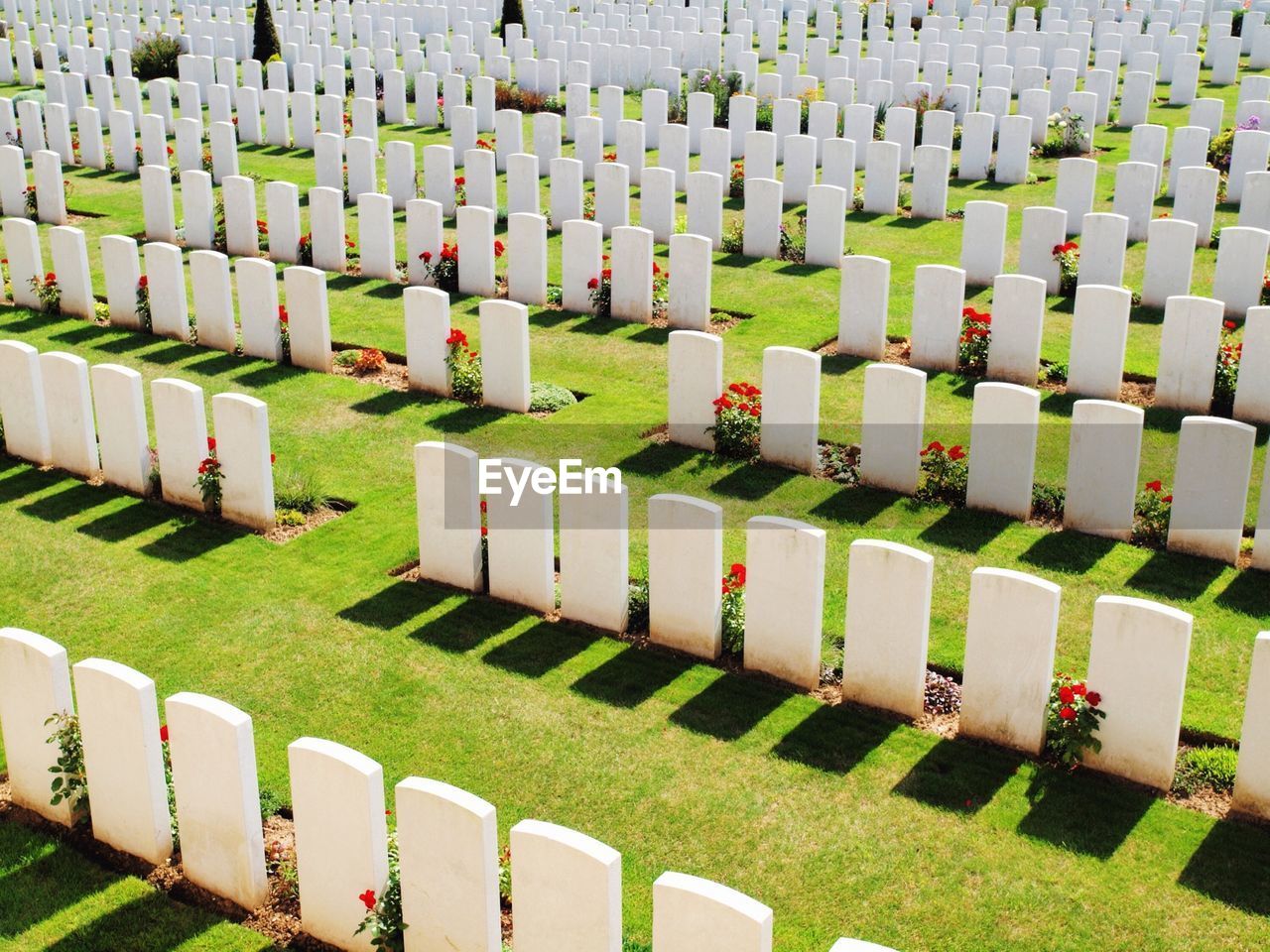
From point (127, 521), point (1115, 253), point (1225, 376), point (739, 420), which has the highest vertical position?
point (1115, 253)

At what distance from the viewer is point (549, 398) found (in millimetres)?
12367

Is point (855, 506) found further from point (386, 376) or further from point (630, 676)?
point (386, 376)

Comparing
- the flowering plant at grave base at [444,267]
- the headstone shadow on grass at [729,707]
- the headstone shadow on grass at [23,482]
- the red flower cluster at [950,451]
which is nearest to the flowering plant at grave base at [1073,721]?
the headstone shadow on grass at [729,707]

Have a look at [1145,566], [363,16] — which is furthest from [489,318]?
[363,16]

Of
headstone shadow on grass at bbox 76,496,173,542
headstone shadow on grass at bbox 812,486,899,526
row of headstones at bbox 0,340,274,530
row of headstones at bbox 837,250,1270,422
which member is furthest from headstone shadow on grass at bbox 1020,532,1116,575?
headstone shadow on grass at bbox 76,496,173,542

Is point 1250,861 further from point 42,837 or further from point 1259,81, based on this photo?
point 1259,81

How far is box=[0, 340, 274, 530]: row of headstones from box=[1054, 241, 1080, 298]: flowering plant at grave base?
8153mm

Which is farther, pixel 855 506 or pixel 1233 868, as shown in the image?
pixel 855 506

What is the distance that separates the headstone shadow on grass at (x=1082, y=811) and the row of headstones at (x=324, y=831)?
92.9 inches

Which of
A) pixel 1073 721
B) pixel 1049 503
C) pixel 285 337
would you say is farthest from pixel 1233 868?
pixel 285 337

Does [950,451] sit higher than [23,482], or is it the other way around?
[950,451]

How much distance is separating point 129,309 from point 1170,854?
10952 mm

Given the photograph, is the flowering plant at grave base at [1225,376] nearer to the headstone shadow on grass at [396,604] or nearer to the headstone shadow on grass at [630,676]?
the headstone shadow on grass at [630,676]

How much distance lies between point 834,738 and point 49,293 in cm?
1032
